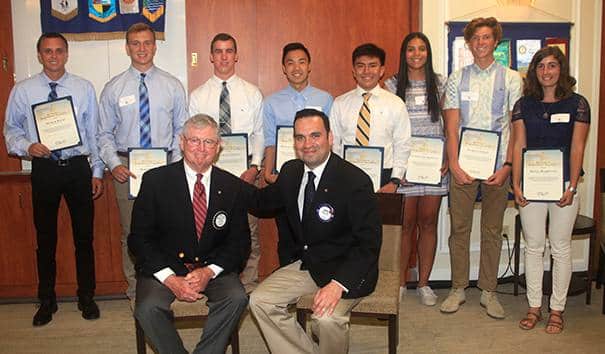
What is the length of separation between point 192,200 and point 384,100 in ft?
5.38

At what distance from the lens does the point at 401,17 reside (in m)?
4.71

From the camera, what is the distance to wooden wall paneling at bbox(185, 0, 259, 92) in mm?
4672

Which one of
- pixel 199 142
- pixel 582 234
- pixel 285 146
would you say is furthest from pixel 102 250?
pixel 582 234

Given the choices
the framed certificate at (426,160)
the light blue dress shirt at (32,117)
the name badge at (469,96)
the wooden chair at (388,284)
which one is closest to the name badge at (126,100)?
the light blue dress shirt at (32,117)

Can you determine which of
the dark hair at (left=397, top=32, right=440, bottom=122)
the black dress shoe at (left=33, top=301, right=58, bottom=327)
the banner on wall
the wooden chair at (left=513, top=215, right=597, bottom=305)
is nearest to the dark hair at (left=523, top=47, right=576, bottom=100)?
the dark hair at (left=397, top=32, right=440, bottom=122)

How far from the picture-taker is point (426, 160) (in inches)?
161

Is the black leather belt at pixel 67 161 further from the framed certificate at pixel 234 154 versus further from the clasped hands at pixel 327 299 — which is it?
the clasped hands at pixel 327 299

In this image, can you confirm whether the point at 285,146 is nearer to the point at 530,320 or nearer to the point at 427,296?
the point at 427,296

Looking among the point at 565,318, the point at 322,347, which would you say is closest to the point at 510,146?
the point at 565,318

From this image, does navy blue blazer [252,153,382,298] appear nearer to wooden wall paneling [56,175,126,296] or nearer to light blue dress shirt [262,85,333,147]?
light blue dress shirt [262,85,333,147]

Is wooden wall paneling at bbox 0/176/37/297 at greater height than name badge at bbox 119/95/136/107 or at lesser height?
lesser

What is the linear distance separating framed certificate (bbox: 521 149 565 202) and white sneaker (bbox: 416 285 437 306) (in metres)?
1.11

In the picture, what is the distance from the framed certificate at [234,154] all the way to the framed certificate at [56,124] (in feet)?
3.30

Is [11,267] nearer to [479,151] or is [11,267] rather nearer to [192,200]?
[192,200]
